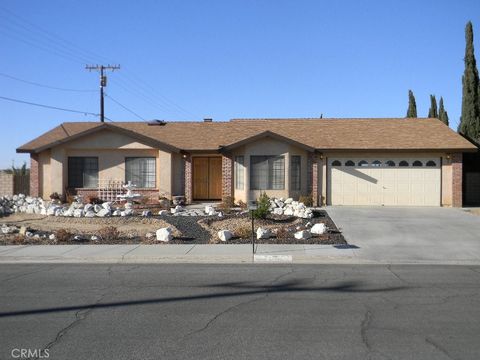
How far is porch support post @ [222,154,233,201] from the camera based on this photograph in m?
25.4

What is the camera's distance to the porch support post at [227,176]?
25438 mm

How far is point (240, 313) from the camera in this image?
7684mm

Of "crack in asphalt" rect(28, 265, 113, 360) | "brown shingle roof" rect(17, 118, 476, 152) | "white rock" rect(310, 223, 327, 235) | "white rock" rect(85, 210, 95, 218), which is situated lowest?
"crack in asphalt" rect(28, 265, 113, 360)

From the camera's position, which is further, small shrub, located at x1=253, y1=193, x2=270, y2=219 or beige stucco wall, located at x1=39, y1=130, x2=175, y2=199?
beige stucco wall, located at x1=39, y1=130, x2=175, y2=199

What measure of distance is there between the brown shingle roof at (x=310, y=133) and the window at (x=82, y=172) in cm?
142

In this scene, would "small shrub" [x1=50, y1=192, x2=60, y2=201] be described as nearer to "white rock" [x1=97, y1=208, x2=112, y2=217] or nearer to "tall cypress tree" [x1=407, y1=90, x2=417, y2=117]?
"white rock" [x1=97, y1=208, x2=112, y2=217]

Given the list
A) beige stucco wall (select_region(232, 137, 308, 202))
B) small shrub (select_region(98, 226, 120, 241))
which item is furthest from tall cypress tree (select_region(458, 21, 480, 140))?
small shrub (select_region(98, 226, 120, 241))

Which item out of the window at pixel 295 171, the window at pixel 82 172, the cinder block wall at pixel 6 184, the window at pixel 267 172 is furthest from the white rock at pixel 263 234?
the cinder block wall at pixel 6 184

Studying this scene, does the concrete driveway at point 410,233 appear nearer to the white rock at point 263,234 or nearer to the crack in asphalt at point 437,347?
the white rock at point 263,234

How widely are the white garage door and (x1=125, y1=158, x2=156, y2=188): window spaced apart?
875 cm

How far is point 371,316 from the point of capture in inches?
295

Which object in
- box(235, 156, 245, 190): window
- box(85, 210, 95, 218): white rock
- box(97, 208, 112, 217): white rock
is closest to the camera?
box(97, 208, 112, 217): white rock

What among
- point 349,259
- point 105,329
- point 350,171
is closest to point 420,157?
point 350,171

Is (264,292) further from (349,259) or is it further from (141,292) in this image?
(349,259)
